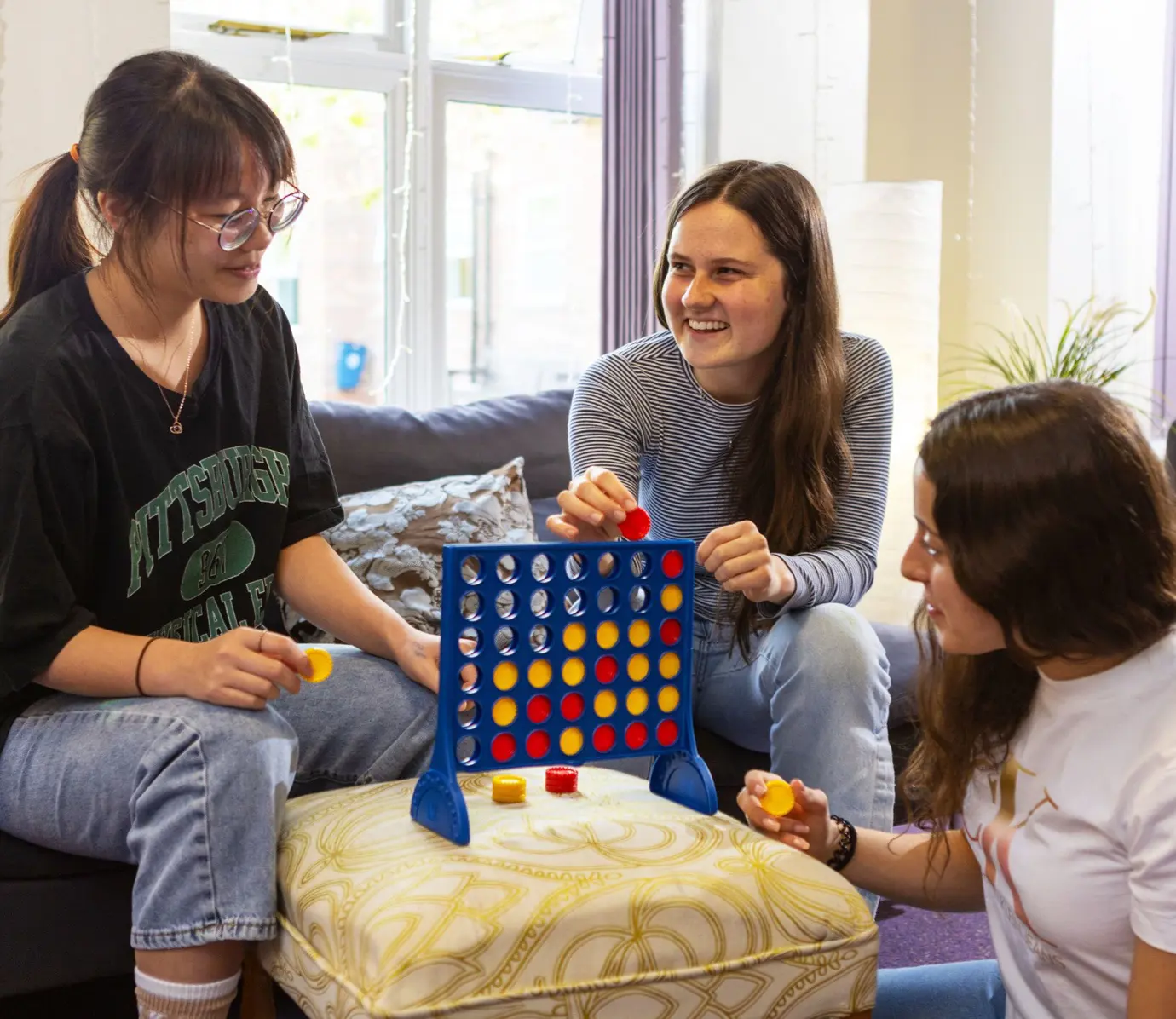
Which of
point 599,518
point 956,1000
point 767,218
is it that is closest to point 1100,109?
point 767,218

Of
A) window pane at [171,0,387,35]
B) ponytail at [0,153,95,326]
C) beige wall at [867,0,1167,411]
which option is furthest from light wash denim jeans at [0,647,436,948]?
beige wall at [867,0,1167,411]

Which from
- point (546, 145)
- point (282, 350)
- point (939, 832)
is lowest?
point (939, 832)

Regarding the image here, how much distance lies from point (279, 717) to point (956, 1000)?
26.4 inches

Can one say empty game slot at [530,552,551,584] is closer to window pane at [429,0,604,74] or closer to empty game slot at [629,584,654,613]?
empty game slot at [629,584,654,613]

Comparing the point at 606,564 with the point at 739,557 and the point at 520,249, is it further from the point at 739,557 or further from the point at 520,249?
the point at 520,249

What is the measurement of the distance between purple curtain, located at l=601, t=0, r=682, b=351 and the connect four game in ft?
6.89

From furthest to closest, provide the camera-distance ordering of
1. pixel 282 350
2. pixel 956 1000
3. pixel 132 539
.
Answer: pixel 282 350
pixel 132 539
pixel 956 1000

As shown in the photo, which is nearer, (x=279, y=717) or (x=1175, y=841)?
(x=1175, y=841)

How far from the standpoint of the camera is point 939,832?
1.20 m

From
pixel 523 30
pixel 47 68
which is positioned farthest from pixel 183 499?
pixel 523 30

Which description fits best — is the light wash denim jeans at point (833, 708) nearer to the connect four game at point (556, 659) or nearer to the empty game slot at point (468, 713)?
the connect four game at point (556, 659)

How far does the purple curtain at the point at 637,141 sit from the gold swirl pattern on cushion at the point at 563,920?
7.17 feet

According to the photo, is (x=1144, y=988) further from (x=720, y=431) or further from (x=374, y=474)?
(x=374, y=474)

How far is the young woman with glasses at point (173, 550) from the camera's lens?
1128 mm
